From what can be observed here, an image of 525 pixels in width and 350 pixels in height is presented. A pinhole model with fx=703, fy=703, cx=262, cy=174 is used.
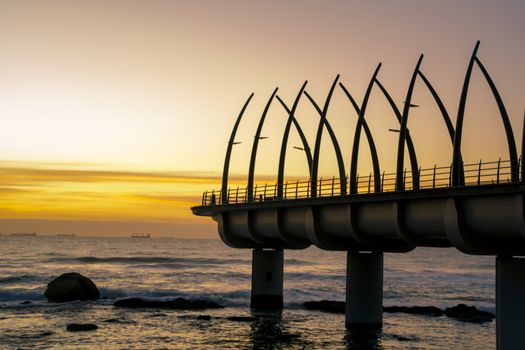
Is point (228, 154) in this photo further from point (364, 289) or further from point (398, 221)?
point (398, 221)

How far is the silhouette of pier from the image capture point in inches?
1141

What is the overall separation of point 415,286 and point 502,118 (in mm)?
69811

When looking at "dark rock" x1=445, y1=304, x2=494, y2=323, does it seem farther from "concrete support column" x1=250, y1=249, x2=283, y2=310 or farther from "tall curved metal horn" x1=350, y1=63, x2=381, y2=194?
"tall curved metal horn" x1=350, y1=63, x2=381, y2=194

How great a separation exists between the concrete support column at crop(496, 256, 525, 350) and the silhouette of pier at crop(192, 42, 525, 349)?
1.5 inches

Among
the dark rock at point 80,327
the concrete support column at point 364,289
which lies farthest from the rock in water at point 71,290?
the concrete support column at point 364,289

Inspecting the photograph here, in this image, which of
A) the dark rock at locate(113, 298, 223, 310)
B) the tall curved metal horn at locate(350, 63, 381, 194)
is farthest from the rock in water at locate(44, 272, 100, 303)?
the tall curved metal horn at locate(350, 63, 381, 194)

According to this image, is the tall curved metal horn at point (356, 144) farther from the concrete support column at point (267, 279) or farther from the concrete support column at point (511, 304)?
the concrete support column at point (267, 279)

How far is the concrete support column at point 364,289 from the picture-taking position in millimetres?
44291

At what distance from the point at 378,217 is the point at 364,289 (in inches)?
367

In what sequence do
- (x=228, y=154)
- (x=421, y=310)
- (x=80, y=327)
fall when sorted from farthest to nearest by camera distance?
1. (x=421, y=310)
2. (x=228, y=154)
3. (x=80, y=327)

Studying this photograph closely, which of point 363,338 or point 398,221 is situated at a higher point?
point 398,221

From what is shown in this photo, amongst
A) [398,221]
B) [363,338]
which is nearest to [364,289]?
[363,338]

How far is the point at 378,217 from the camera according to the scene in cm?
3647

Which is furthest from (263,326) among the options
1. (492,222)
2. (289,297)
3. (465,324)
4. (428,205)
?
(289,297)
